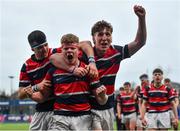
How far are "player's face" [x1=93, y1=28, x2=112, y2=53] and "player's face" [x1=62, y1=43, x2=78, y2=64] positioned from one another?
534 millimetres

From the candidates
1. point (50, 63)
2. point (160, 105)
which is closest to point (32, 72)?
point (50, 63)

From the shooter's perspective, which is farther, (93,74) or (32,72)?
(32,72)

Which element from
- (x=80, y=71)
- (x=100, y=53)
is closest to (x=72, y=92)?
(x=80, y=71)

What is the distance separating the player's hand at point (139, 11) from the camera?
22.7ft

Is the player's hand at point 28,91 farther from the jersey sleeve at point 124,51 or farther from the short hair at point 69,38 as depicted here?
the jersey sleeve at point 124,51

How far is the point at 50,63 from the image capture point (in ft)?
24.0

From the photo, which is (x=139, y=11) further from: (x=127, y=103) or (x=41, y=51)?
(x=127, y=103)

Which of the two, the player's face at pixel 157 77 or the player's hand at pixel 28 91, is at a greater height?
the player's face at pixel 157 77

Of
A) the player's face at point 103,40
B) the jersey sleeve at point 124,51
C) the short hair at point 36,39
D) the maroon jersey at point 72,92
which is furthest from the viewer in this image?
the jersey sleeve at point 124,51

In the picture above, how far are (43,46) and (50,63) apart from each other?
0.89 ft

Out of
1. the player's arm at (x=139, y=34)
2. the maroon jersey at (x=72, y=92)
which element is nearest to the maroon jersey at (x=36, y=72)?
the maroon jersey at (x=72, y=92)

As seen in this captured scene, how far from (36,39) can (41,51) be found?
0.74 feet

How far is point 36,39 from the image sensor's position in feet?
23.7

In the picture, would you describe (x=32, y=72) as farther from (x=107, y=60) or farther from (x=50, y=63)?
(x=107, y=60)
